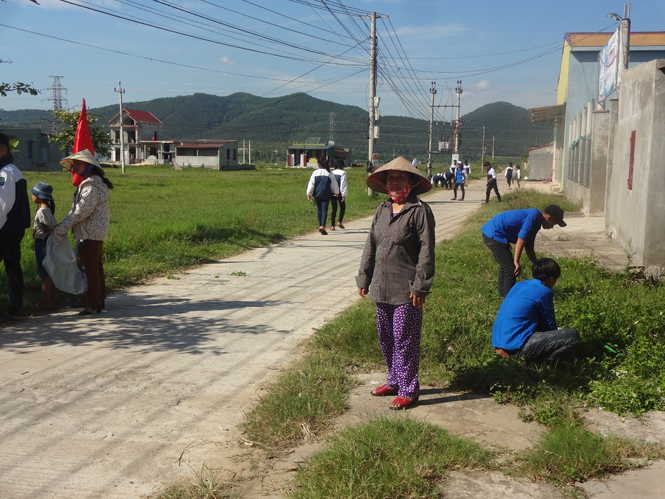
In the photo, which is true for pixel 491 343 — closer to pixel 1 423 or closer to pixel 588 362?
pixel 588 362

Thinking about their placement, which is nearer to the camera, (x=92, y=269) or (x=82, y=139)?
(x=92, y=269)

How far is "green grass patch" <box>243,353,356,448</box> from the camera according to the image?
4230 mm

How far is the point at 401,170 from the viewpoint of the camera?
183 inches

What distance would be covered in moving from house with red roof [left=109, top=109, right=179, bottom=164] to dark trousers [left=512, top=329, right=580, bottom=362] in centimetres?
8594

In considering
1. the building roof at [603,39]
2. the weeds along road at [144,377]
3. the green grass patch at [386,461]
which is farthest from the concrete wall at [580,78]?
the green grass patch at [386,461]

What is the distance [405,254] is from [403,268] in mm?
103

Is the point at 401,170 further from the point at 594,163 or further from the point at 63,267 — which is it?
the point at 594,163

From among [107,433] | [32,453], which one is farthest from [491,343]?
[32,453]

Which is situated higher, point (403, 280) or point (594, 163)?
point (594, 163)

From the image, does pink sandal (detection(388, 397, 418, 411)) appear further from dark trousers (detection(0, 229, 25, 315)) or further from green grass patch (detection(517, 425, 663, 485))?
dark trousers (detection(0, 229, 25, 315))

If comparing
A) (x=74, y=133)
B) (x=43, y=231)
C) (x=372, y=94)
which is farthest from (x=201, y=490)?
(x=74, y=133)

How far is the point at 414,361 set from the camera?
4.73 metres

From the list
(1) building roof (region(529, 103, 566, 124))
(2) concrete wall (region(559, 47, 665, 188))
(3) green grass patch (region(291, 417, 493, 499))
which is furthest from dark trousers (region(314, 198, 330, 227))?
(1) building roof (region(529, 103, 566, 124))

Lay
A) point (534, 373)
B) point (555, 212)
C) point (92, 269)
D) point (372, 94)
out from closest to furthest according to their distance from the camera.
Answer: point (534, 373) < point (555, 212) < point (92, 269) < point (372, 94)
